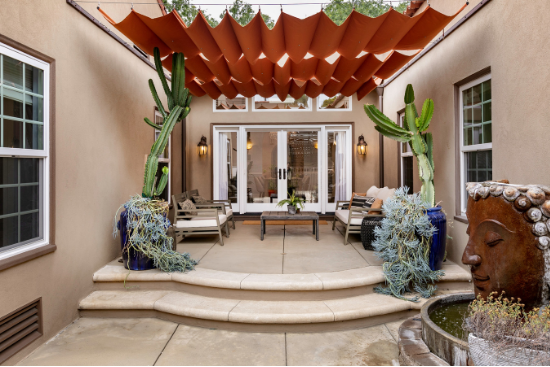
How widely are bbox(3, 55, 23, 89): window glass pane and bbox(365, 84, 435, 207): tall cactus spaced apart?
3634 millimetres

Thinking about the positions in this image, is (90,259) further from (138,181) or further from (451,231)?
(451,231)

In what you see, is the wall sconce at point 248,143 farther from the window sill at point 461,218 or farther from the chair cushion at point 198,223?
the window sill at point 461,218

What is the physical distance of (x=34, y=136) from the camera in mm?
2996

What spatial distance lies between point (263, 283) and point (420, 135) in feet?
8.50

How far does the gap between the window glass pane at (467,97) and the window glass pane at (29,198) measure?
471 centimetres

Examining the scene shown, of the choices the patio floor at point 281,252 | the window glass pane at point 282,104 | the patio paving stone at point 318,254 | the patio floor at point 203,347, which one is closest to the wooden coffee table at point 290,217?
the patio floor at point 281,252

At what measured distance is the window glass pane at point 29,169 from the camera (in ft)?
9.46

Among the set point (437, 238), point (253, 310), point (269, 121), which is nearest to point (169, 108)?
point (253, 310)

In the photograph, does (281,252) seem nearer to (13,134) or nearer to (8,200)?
(8,200)

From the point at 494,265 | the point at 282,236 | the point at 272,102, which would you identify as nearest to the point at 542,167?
the point at 494,265

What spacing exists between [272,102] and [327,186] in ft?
7.79

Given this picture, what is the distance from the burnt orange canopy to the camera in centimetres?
354

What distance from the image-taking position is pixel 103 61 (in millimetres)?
4039

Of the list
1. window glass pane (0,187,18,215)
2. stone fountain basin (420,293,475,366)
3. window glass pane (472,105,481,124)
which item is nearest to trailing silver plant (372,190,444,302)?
stone fountain basin (420,293,475,366)
